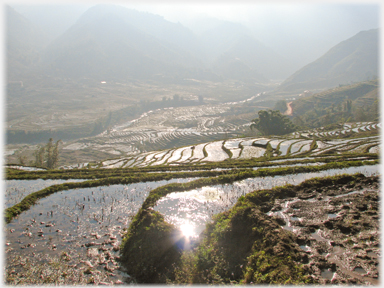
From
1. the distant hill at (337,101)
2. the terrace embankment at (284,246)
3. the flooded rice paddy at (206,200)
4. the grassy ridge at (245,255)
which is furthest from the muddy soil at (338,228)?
the distant hill at (337,101)

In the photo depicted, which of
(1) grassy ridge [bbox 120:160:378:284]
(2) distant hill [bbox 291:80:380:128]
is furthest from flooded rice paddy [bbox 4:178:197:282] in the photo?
(2) distant hill [bbox 291:80:380:128]

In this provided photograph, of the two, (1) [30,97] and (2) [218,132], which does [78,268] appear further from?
(1) [30,97]

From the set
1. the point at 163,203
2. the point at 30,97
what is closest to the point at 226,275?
the point at 163,203

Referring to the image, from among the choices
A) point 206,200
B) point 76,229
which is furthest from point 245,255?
point 76,229

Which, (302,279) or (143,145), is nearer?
(302,279)

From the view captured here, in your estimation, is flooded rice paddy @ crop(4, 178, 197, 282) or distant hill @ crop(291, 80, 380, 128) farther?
distant hill @ crop(291, 80, 380, 128)

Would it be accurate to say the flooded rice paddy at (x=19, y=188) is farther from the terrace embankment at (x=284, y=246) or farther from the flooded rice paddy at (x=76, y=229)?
the terrace embankment at (x=284, y=246)

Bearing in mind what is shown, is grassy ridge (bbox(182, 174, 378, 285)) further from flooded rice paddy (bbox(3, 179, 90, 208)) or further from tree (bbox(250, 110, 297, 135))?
tree (bbox(250, 110, 297, 135))
